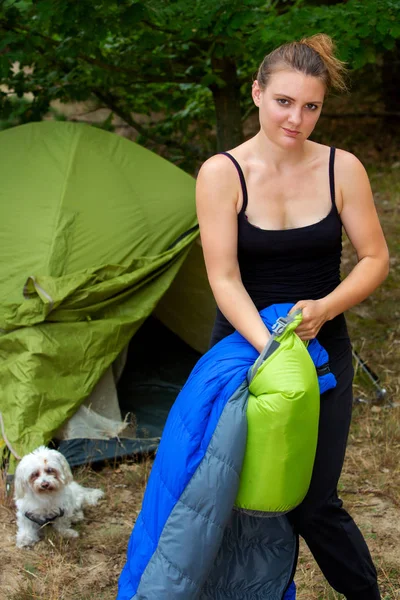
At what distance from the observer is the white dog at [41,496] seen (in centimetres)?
312

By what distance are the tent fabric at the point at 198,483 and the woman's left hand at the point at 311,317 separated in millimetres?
51

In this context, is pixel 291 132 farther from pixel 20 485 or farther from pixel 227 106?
pixel 227 106

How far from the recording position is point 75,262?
12.5ft

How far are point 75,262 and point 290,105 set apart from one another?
81.9 inches

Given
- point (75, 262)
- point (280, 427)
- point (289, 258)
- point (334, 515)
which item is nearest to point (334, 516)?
point (334, 515)

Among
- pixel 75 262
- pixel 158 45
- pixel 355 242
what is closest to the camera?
pixel 355 242

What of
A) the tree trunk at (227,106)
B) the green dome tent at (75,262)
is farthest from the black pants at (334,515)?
the tree trunk at (227,106)

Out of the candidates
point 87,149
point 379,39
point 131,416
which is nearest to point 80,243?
point 87,149

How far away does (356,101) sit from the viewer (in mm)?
9055

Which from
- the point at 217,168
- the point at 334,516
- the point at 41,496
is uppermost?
the point at 217,168

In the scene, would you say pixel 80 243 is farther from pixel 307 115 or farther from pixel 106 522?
pixel 307 115

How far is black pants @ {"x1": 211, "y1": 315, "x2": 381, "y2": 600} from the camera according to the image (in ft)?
6.41

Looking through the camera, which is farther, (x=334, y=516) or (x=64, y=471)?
(x=64, y=471)

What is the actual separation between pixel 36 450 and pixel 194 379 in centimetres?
148
